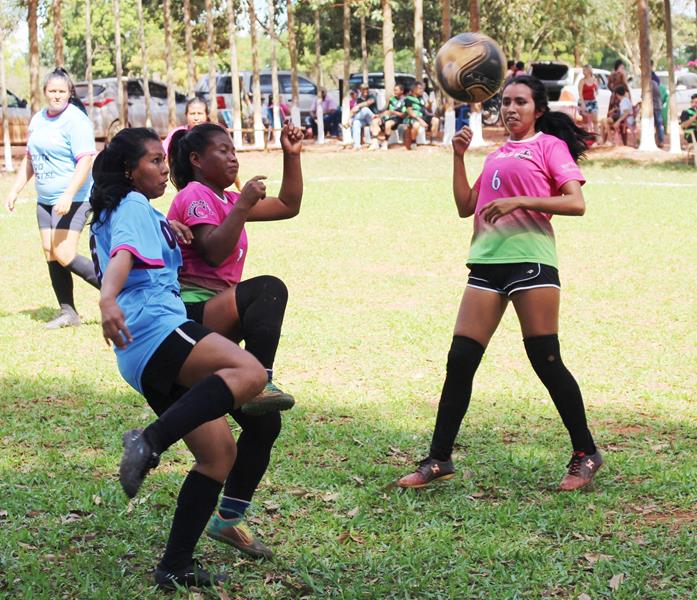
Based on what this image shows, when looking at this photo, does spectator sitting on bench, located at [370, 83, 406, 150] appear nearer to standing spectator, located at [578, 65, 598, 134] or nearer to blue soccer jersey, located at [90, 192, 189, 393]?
standing spectator, located at [578, 65, 598, 134]

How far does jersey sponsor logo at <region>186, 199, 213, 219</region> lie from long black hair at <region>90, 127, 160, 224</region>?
0.31 meters

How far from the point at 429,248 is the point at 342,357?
5446 mm

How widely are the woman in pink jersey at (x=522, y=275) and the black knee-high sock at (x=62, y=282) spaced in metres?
4.92

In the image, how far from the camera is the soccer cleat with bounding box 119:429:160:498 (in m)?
3.81

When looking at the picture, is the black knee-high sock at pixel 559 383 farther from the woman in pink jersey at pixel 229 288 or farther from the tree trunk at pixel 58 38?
the tree trunk at pixel 58 38

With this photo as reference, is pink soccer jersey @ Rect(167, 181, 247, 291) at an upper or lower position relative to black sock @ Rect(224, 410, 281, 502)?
upper

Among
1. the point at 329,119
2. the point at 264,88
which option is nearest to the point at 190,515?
the point at 329,119

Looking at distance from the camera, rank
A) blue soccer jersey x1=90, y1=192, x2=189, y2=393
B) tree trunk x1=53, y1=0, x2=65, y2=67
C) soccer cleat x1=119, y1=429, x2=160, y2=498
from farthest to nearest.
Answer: tree trunk x1=53, y1=0, x2=65, y2=67 → blue soccer jersey x1=90, y1=192, x2=189, y2=393 → soccer cleat x1=119, y1=429, x2=160, y2=498

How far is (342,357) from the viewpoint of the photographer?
838 cm

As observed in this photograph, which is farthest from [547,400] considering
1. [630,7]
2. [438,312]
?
[630,7]

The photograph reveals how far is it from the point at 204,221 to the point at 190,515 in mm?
1146

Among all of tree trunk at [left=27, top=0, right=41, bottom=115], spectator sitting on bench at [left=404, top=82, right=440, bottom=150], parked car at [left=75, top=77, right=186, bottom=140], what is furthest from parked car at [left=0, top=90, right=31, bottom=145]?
spectator sitting on bench at [left=404, top=82, right=440, bottom=150]

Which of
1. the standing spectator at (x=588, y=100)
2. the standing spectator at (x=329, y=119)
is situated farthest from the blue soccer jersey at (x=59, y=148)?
the standing spectator at (x=329, y=119)

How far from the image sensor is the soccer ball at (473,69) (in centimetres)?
586
